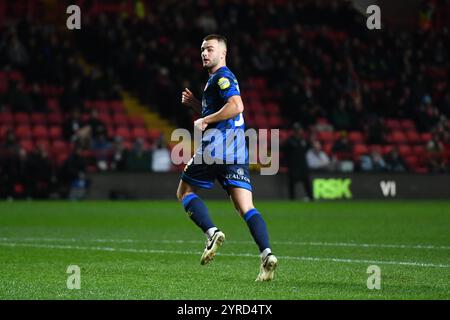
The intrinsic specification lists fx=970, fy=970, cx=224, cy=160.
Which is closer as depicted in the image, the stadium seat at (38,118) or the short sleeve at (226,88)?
the short sleeve at (226,88)

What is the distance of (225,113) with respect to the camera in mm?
8578

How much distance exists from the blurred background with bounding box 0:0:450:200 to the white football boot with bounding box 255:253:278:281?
16699 millimetres

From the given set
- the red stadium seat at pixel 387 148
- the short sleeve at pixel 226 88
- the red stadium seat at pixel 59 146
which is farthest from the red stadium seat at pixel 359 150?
the short sleeve at pixel 226 88

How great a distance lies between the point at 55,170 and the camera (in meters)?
25.2

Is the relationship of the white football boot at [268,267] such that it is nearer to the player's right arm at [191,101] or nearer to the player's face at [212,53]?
the player's right arm at [191,101]

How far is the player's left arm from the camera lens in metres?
8.58

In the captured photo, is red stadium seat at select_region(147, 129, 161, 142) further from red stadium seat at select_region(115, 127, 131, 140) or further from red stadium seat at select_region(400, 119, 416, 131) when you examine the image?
red stadium seat at select_region(400, 119, 416, 131)

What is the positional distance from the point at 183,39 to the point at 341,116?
5.45 m

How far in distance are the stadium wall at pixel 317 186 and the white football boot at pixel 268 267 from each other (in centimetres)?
1714

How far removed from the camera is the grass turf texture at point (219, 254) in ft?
25.7

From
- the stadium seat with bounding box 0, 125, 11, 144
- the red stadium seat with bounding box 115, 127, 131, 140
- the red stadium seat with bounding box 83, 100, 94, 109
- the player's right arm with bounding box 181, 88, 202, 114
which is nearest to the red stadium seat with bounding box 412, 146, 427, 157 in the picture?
the red stadium seat with bounding box 115, 127, 131, 140
